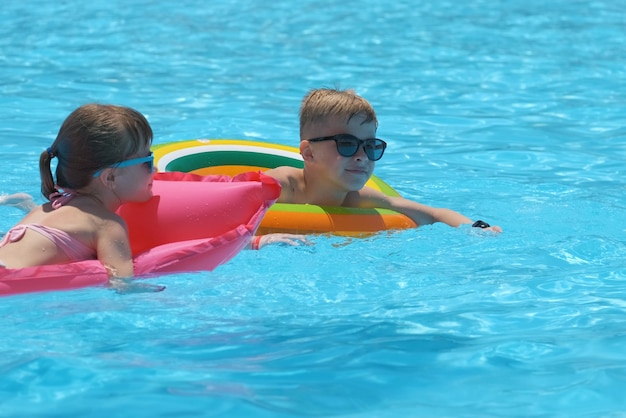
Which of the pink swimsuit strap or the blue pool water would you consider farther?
the pink swimsuit strap

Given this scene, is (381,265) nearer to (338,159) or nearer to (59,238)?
→ (338,159)

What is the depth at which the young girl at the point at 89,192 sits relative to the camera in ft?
13.6

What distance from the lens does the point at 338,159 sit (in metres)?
5.26

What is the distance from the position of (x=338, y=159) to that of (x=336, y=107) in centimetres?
26

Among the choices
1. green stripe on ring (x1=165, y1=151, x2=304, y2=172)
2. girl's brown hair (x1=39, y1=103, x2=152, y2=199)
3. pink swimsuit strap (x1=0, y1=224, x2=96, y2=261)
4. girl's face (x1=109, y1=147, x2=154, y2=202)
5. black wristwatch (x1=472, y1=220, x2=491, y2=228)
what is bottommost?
black wristwatch (x1=472, y1=220, x2=491, y2=228)

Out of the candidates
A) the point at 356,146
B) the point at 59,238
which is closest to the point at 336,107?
the point at 356,146

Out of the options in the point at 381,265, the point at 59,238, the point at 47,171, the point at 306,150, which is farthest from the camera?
the point at 306,150

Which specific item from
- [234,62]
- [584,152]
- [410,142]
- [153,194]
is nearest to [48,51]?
[234,62]

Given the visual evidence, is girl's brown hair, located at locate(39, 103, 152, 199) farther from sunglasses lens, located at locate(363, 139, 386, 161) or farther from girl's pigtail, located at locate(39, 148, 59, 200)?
sunglasses lens, located at locate(363, 139, 386, 161)

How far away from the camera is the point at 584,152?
24.2ft

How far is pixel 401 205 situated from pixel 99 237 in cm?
184

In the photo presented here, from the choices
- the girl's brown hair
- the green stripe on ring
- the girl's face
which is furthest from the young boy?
the girl's brown hair

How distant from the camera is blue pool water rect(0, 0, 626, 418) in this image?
322 centimetres

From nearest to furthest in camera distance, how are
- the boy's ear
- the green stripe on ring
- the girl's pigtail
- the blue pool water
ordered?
the blue pool water
the girl's pigtail
the boy's ear
the green stripe on ring
